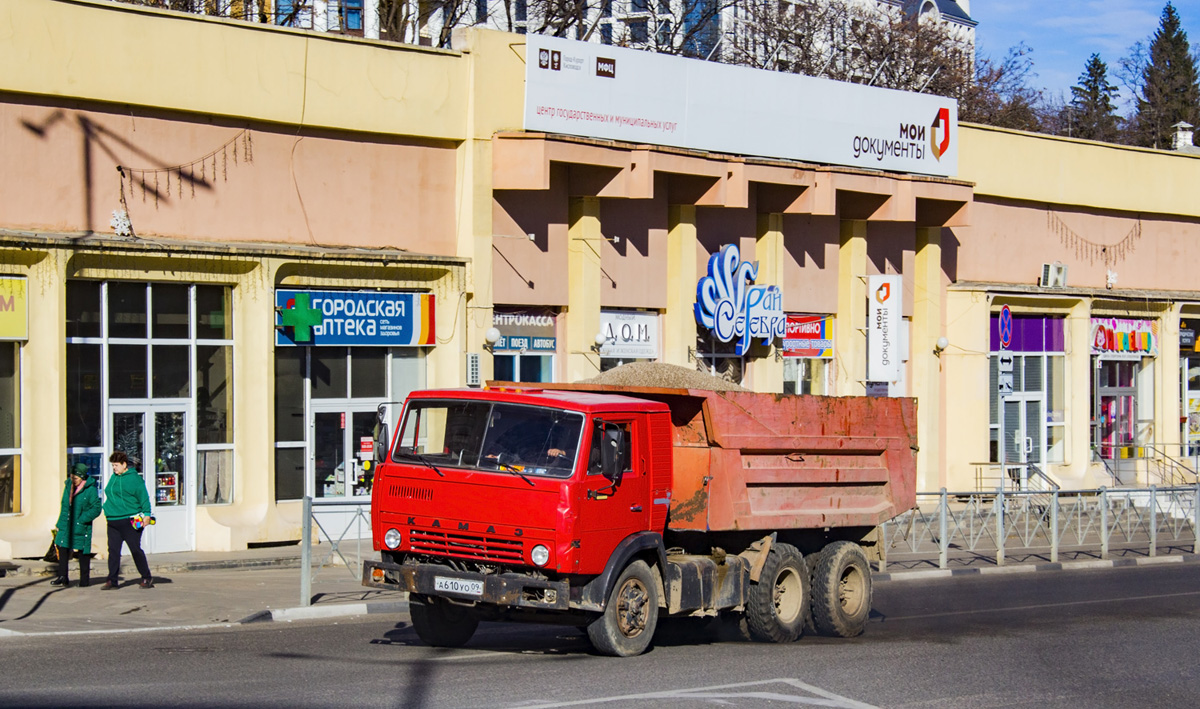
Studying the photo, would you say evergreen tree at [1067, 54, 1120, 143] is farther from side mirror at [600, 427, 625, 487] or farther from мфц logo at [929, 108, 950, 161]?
side mirror at [600, 427, 625, 487]

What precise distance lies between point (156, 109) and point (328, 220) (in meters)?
3.23

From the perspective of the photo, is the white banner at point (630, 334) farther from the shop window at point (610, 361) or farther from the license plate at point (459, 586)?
the license plate at point (459, 586)

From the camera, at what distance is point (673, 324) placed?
90.0ft

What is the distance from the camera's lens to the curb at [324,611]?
49.2 feet

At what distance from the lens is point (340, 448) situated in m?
23.2

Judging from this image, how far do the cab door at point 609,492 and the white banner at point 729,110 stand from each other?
1265 cm

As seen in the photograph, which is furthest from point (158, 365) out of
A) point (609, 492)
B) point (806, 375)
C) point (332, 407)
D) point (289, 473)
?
point (806, 375)

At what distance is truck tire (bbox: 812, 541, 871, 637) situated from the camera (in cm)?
1475

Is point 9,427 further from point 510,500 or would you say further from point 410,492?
point 510,500

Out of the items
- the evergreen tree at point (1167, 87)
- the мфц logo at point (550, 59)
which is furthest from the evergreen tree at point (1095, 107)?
the мфц logo at point (550, 59)

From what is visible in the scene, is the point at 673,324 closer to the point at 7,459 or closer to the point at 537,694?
the point at 7,459

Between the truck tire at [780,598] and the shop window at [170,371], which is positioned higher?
the shop window at [170,371]

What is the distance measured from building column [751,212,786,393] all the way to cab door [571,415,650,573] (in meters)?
16.6

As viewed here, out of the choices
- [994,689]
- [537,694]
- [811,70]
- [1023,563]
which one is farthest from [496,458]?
[811,70]
